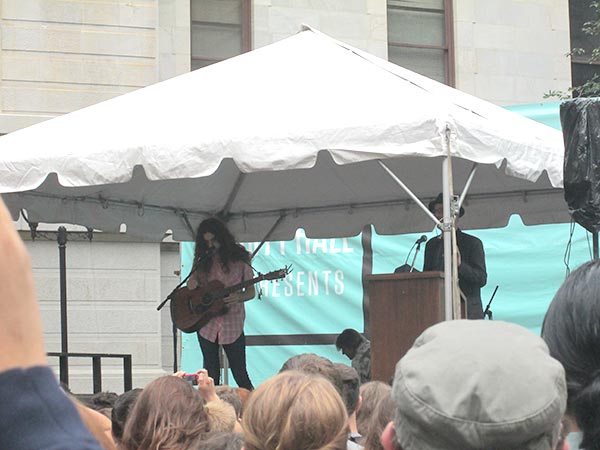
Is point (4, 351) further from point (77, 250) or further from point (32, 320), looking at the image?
point (77, 250)

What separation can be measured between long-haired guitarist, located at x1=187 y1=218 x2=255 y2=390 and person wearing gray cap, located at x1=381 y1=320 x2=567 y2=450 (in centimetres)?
742

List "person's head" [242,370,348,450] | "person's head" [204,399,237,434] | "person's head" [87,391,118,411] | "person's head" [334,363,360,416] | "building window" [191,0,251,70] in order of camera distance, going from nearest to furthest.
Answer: "person's head" [242,370,348,450], "person's head" [204,399,237,434], "person's head" [334,363,360,416], "person's head" [87,391,118,411], "building window" [191,0,251,70]

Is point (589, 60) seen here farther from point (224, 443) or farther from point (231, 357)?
point (224, 443)

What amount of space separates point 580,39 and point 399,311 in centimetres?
1057

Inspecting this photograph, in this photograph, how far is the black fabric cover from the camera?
6.35m

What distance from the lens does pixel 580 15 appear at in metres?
16.2

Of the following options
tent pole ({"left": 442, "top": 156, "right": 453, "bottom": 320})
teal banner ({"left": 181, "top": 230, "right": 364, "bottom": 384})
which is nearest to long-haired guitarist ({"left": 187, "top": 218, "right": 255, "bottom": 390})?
teal banner ({"left": 181, "top": 230, "right": 364, "bottom": 384})

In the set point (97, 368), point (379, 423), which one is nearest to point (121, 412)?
point (379, 423)

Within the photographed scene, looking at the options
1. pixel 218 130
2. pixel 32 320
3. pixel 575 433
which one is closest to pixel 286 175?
pixel 218 130

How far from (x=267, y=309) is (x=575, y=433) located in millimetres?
9716

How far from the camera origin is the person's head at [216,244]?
29.6ft

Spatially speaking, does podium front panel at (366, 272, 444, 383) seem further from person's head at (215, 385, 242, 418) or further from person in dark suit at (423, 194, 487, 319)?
person's head at (215, 385, 242, 418)

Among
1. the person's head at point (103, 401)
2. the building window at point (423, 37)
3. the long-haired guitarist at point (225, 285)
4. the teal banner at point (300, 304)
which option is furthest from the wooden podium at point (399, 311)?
the building window at point (423, 37)

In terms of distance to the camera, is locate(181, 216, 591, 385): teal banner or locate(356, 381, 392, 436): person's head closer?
locate(356, 381, 392, 436): person's head
